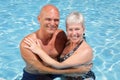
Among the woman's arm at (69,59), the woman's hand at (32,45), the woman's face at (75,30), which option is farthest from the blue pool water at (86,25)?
the woman's face at (75,30)

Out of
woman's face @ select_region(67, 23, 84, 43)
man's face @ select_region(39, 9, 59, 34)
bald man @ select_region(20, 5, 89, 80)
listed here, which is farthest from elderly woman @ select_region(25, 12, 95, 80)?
man's face @ select_region(39, 9, 59, 34)

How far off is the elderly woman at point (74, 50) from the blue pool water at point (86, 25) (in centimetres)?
167

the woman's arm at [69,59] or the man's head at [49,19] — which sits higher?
the man's head at [49,19]

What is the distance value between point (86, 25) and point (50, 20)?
153 inches

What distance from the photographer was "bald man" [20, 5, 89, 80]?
13.6 ft

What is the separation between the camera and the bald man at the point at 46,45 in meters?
4.14

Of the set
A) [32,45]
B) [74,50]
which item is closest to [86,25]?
[74,50]

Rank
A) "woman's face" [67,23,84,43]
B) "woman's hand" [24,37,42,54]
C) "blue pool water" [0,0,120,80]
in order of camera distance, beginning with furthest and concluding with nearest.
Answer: "blue pool water" [0,0,120,80]
"woman's hand" [24,37,42,54]
"woman's face" [67,23,84,43]

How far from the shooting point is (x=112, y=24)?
8.04m

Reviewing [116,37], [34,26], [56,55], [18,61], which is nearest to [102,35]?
[116,37]

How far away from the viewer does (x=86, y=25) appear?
794cm

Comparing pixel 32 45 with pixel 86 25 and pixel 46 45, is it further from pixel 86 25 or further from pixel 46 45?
pixel 86 25

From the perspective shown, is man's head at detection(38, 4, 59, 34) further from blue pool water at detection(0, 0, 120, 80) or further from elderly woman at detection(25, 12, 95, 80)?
blue pool water at detection(0, 0, 120, 80)

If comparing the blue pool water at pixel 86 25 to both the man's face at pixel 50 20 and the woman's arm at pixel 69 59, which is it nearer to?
the woman's arm at pixel 69 59
